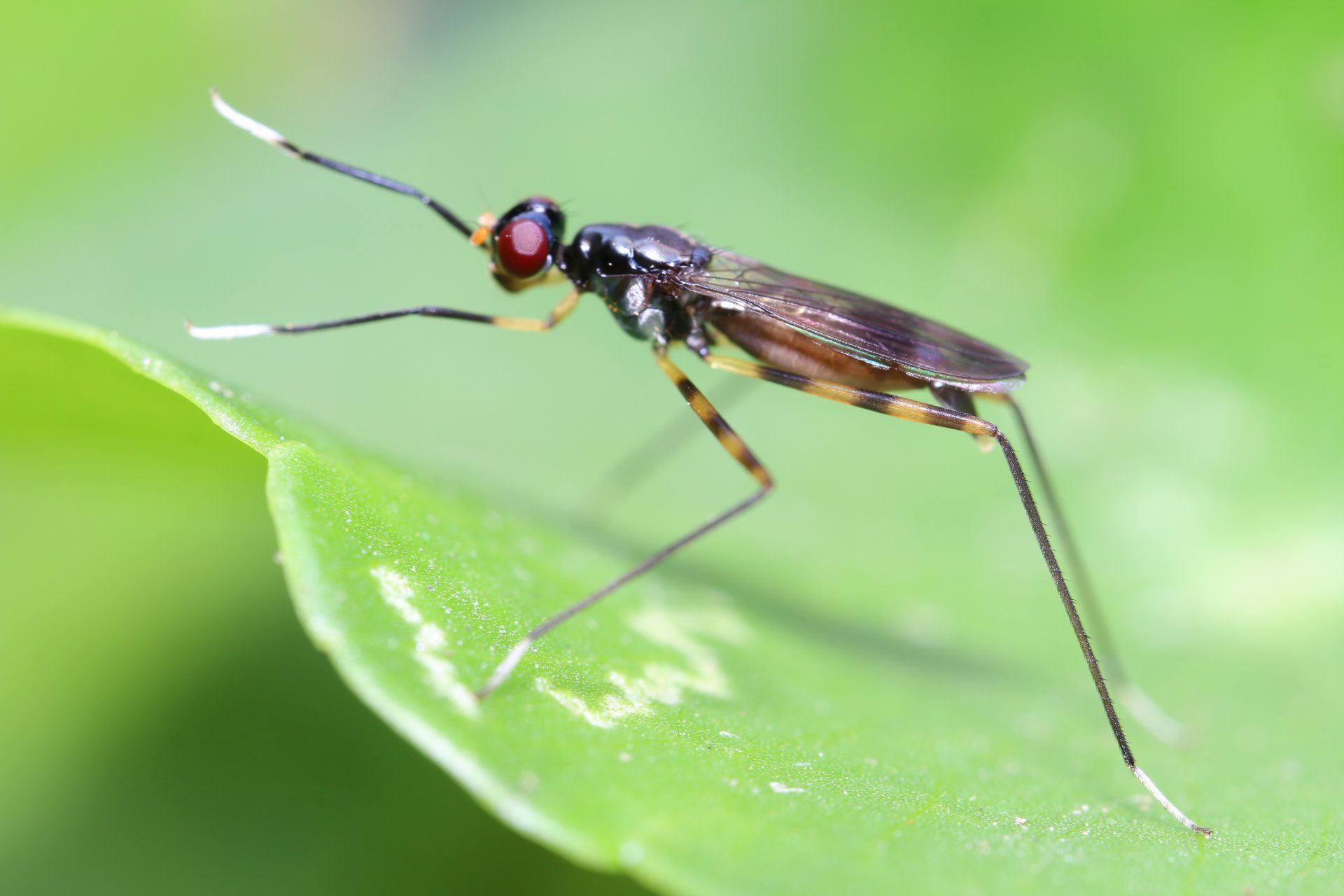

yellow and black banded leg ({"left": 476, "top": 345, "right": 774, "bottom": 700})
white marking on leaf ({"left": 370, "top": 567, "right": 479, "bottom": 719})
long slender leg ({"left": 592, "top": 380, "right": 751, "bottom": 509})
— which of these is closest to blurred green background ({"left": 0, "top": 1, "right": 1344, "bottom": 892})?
long slender leg ({"left": 592, "top": 380, "right": 751, "bottom": 509})

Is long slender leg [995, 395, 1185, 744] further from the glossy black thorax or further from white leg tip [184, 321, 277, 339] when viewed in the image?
white leg tip [184, 321, 277, 339]

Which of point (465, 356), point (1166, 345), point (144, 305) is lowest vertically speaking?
point (144, 305)

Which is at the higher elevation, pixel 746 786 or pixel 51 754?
pixel 746 786

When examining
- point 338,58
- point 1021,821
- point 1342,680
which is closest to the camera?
point 1021,821

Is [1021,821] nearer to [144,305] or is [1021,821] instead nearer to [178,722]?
[178,722]

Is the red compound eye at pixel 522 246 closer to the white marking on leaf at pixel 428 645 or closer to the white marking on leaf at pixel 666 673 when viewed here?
the white marking on leaf at pixel 666 673

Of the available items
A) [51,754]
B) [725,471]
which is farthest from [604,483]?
[51,754]

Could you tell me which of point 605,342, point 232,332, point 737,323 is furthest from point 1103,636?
point 232,332
